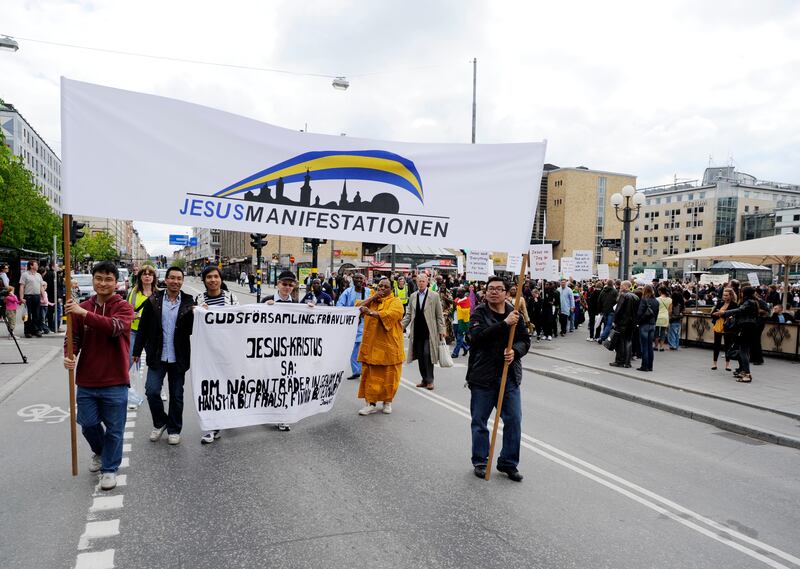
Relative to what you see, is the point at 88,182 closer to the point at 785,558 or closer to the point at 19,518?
the point at 19,518

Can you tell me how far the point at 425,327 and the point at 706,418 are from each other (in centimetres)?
429

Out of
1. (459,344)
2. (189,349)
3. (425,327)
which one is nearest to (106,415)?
(189,349)

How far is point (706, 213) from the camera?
97.1 m

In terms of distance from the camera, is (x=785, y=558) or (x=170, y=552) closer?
(x=170, y=552)

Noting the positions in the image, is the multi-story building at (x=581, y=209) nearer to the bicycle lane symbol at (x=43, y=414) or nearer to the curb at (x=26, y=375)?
the curb at (x=26, y=375)

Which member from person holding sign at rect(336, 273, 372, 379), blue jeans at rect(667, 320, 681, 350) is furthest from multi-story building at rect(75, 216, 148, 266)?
blue jeans at rect(667, 320, 681, 350)

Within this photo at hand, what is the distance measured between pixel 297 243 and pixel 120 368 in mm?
68070

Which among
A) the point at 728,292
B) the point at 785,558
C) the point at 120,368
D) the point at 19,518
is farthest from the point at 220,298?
the point at 728,292

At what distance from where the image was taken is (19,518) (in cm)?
391

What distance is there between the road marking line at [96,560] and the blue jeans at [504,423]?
2984 mm

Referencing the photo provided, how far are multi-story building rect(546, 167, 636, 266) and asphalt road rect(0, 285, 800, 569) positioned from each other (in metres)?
90.0

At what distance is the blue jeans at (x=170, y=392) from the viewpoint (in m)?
5.50

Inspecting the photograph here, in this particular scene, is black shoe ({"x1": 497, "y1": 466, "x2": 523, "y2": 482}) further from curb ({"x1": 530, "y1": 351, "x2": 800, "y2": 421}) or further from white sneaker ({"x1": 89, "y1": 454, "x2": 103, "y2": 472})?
curb ({"x1": 530, "y1": 351, "x2": 800, "y2": 421})

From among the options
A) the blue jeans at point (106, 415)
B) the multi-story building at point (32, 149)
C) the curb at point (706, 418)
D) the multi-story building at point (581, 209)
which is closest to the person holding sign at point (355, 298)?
the curb at point (706, 418)
